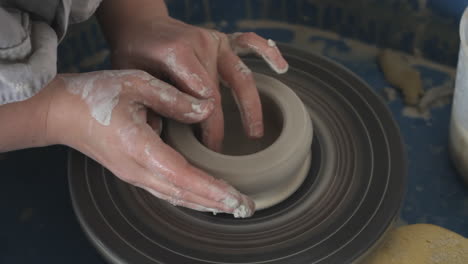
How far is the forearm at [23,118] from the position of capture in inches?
45.0

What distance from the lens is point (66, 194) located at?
1.57 meters

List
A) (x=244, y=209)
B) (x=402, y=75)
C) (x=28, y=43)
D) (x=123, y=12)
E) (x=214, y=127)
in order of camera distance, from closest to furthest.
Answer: (x=28, y=43) → (x=244, y=209) → (x=214, y=127) → (x=123, y=12) → (x=402, y=75)

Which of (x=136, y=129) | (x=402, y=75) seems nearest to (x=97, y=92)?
(x=136, y=129)

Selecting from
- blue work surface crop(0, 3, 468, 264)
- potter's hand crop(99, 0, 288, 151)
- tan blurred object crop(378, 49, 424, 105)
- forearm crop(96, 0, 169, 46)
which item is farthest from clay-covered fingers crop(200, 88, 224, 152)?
tan blurred object crop(378, 49, 424, 105)

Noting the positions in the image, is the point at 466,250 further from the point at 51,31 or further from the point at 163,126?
the point at 51,31

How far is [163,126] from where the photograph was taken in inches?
50.8

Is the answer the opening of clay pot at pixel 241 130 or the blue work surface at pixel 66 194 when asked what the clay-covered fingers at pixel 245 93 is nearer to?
the opening of clay pot at pixel 241 130

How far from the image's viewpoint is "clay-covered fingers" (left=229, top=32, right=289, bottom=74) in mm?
1304

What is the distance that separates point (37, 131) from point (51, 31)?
0.72 feet

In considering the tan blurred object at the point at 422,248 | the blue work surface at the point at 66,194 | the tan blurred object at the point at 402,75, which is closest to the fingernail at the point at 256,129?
the tan blurred object at the point at 422,248

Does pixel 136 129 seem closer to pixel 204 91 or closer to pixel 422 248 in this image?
pixel 204 91

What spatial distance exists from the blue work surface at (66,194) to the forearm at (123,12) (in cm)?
44

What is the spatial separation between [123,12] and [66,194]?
1.76ft

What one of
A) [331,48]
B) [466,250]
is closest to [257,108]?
[466,250]
